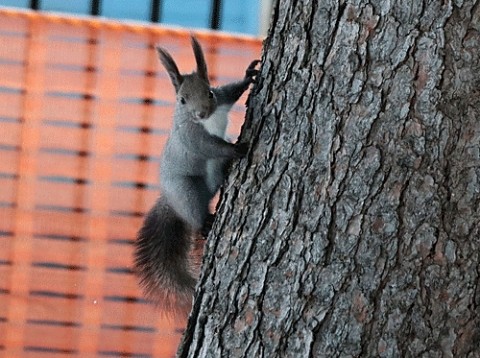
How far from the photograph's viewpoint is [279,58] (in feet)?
4.75

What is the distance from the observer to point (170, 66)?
5.83ft

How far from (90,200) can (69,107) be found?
309 mm

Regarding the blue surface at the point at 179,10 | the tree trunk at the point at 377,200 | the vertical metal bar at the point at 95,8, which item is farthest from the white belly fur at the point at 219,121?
the vertical metal bar at the point at 95,8

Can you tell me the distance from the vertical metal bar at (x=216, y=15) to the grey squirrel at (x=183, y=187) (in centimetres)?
182

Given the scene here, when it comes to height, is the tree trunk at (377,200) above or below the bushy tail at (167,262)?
above

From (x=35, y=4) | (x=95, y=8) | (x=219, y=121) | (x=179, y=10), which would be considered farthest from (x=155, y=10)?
(x=219, y=121)

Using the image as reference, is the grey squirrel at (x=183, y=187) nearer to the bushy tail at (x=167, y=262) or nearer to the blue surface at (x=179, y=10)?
the bushy tail at (x=167, y=262)

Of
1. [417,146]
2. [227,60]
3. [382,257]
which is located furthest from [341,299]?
[227,60]

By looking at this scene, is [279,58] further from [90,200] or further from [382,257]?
[90,200]

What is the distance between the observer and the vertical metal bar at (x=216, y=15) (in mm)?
3686

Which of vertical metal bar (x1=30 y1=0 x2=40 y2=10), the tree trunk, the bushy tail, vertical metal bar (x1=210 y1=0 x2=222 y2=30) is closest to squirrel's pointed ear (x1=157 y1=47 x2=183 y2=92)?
the bushy tail

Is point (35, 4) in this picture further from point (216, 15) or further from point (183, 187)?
point (183, 187)

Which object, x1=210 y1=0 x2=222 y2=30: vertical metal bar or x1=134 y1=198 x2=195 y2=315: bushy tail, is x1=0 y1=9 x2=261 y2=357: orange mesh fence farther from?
x1=134 y1=198 x2=195 y2=315: bushy tail

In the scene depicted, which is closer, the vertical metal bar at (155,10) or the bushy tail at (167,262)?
the bushy tail at (167,262)
